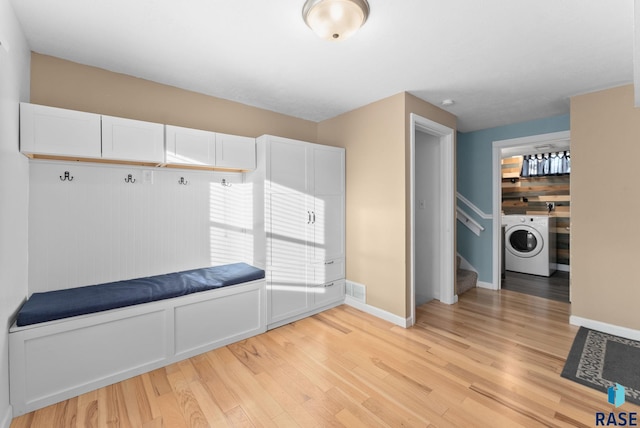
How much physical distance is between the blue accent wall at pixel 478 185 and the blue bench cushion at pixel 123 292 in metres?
3.44

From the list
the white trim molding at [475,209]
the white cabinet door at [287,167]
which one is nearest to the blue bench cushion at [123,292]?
the white cabinet door at [287,167]

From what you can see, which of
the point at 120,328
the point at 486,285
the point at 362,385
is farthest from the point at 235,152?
the point at 486,285

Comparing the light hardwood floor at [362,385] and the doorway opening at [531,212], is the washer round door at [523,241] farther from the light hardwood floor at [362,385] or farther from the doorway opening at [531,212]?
the light hardwood floor at [362,385]

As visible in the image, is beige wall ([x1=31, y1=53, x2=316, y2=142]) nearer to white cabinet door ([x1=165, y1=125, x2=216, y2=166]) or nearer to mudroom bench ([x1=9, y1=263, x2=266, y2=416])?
white cabinet door ([x1=165, y1=125, x2=216, y2=166])

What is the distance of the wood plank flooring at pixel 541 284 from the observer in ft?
13.0

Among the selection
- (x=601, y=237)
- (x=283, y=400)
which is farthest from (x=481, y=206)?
(x=283, y=400)

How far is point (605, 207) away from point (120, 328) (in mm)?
4492

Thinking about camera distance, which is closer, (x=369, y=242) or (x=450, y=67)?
(x=450, y=67)

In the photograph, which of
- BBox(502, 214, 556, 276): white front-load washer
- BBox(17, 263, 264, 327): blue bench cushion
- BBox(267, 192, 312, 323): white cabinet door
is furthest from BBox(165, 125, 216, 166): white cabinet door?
BBox(502, 214, 556, 276): white front-load washer

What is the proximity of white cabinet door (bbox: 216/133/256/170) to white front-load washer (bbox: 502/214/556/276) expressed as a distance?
4.92 meters

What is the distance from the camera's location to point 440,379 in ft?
6.78

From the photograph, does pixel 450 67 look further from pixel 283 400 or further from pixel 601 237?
pixel 283 400

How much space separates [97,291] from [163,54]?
194 cm

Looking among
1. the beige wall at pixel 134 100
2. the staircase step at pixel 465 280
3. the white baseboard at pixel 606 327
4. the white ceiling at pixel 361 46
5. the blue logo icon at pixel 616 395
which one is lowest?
the blue logo icon at pixel 616 395
